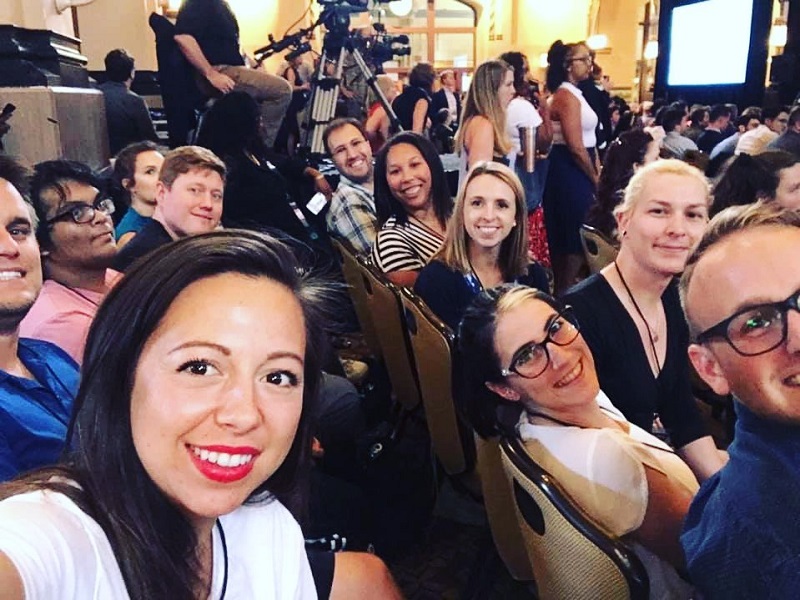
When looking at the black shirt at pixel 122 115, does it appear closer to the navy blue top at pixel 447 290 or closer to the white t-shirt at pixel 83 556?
the navy blue top at pixel 447 290

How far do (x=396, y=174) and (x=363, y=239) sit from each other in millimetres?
349

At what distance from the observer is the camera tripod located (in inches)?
168

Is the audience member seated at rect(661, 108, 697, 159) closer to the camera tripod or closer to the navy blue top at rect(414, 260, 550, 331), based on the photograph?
the camera tripod

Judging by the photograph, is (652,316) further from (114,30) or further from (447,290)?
(114,30)

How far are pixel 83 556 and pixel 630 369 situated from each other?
4.19 feet

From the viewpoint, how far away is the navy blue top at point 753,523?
76cm

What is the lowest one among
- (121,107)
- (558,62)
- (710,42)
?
(121,107)

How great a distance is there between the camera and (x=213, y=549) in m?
0.81

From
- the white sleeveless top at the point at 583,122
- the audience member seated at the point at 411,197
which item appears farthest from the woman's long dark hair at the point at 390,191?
the white sleeveless top at the point at 583,122

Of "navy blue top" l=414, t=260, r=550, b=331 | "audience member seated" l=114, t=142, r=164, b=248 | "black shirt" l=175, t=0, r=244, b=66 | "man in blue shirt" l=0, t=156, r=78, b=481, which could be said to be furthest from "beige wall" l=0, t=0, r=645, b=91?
"navy blue top" l=414, t=260, r=550, b=331

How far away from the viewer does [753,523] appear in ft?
2.59

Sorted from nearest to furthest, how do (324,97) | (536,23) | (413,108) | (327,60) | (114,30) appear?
(324,97) < (327,60) < (413,108) < (114,30) < (536,23)

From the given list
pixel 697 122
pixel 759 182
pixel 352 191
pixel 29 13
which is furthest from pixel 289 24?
pixel 759 182

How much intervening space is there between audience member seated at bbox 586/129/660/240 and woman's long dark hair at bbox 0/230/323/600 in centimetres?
246
